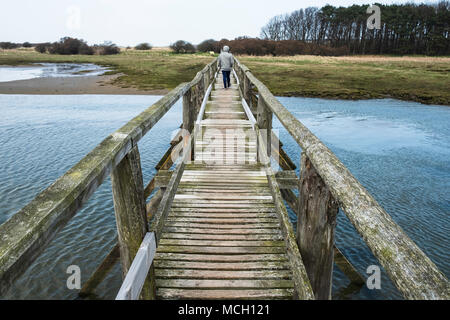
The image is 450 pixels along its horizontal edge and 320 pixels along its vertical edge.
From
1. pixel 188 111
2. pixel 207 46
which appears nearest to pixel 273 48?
pixel 207 46

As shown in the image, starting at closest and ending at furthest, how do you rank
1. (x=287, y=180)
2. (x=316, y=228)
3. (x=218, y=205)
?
(x=316, y=228) → (x=218, y=205) → (x=287, y=180)

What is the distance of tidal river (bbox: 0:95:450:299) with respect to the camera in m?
6.45

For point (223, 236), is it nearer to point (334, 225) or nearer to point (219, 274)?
point (219, 274)

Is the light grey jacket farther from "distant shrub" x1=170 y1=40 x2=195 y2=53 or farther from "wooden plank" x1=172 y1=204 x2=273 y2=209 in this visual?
"distant shrub" x1=170 y1=40 x2=195 y2=53

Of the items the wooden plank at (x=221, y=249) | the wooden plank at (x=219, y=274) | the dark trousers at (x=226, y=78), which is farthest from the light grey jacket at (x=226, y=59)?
the wooden plank at (x=219, y=274)

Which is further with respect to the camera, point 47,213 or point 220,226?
point 220,226

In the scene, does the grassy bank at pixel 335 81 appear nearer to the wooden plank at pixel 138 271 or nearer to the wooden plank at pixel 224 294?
the wooden plank at pixel 224 294

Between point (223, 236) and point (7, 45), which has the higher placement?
point (7, 45)

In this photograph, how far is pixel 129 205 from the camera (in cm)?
204

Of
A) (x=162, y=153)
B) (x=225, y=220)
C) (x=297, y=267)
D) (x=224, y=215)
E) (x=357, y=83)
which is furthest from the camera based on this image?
(x=357, y=83)

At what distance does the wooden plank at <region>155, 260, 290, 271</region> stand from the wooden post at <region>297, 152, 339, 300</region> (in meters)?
0.48

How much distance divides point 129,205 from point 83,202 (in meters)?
0.68

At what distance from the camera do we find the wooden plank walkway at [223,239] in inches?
107

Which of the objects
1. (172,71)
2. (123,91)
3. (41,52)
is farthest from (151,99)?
(41,52)
